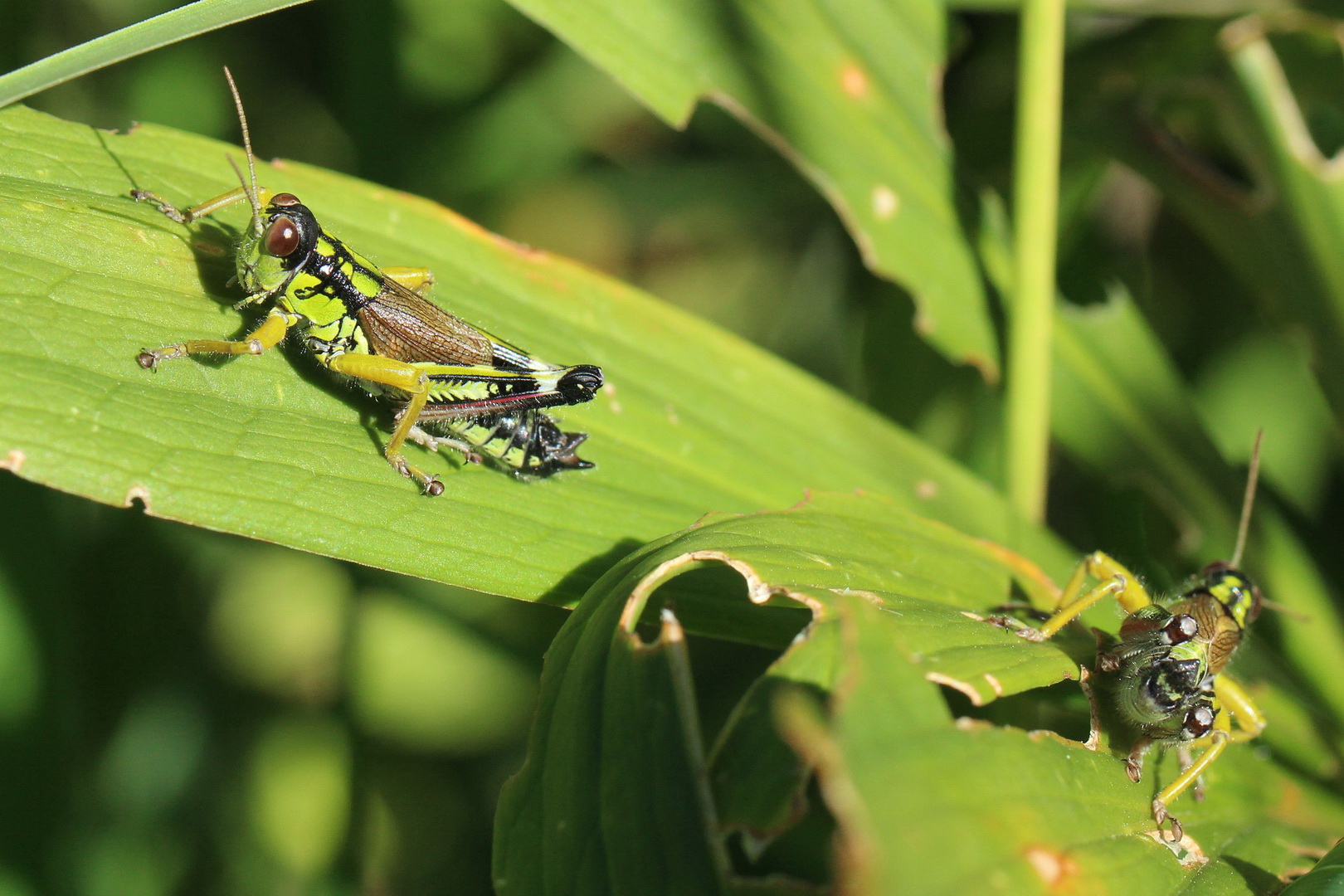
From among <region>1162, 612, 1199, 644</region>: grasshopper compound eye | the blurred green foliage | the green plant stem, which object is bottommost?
the blurred green foliage

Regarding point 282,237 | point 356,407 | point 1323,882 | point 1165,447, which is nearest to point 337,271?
point 282,237

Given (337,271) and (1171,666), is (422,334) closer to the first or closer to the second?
(337,271)

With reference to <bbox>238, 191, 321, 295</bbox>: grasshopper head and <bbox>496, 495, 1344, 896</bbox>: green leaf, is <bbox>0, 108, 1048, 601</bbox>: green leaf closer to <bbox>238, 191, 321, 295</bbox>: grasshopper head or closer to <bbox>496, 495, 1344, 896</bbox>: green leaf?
<bbox>238, 191, 321, 295</bbox>: grasshopper head

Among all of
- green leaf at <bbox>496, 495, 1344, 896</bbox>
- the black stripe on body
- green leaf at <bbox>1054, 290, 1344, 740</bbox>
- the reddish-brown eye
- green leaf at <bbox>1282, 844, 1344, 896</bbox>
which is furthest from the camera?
green leaf at <bbox>1054, 290, 1344, 740</bbox>

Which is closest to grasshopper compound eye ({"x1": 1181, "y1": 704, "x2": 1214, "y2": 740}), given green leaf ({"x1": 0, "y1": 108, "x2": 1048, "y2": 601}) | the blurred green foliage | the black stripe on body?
the blurred green foliage

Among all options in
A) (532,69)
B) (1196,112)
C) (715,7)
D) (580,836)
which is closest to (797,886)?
(580,836)

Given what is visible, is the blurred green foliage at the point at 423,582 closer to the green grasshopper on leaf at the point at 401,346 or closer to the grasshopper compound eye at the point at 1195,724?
the grasshopper compound eye at the point at 1195,724
